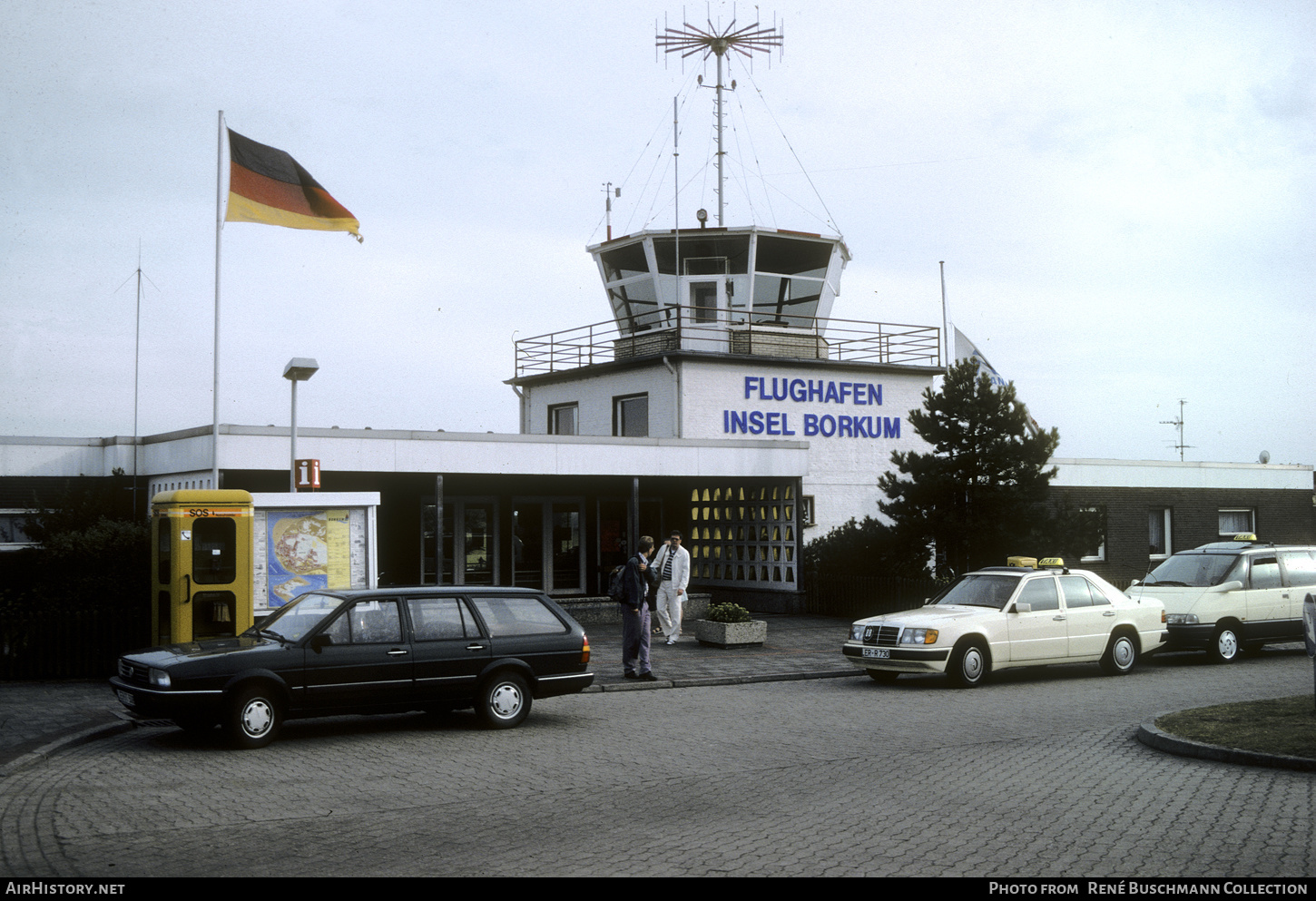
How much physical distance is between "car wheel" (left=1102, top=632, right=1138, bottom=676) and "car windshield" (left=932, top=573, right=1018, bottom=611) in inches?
71.4

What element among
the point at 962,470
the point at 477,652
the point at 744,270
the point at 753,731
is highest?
the point at 744,270

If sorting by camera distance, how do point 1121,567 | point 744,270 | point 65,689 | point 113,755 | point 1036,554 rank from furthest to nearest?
1. point 1121,567
2. point 744,270
3. point 1036,554
4. point 65,689
5. point 113,755

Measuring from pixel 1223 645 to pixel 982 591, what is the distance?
4.70m

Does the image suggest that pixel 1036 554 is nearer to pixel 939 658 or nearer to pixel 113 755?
pixel 939 658

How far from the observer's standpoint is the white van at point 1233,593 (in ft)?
56.6

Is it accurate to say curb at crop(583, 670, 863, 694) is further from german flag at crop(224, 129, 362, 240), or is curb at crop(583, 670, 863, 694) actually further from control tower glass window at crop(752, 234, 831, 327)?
control tower glass window at crop(752, 234, 831, 327)

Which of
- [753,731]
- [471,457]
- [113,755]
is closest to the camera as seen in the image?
[113,755]

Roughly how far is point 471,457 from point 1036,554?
11.1 metres

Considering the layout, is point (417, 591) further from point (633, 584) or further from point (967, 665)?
point (967, 665)

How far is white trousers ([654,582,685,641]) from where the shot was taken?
19531mm

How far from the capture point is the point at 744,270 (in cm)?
3053

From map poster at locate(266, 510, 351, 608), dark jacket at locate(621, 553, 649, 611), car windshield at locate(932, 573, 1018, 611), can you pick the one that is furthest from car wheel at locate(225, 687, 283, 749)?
car windshield at locate(932, 573, 1018, 611)

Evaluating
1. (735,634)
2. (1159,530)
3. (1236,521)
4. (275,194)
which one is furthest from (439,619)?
(1236,521)

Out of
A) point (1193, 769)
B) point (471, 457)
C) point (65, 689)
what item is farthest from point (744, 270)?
point (1193, 769)
